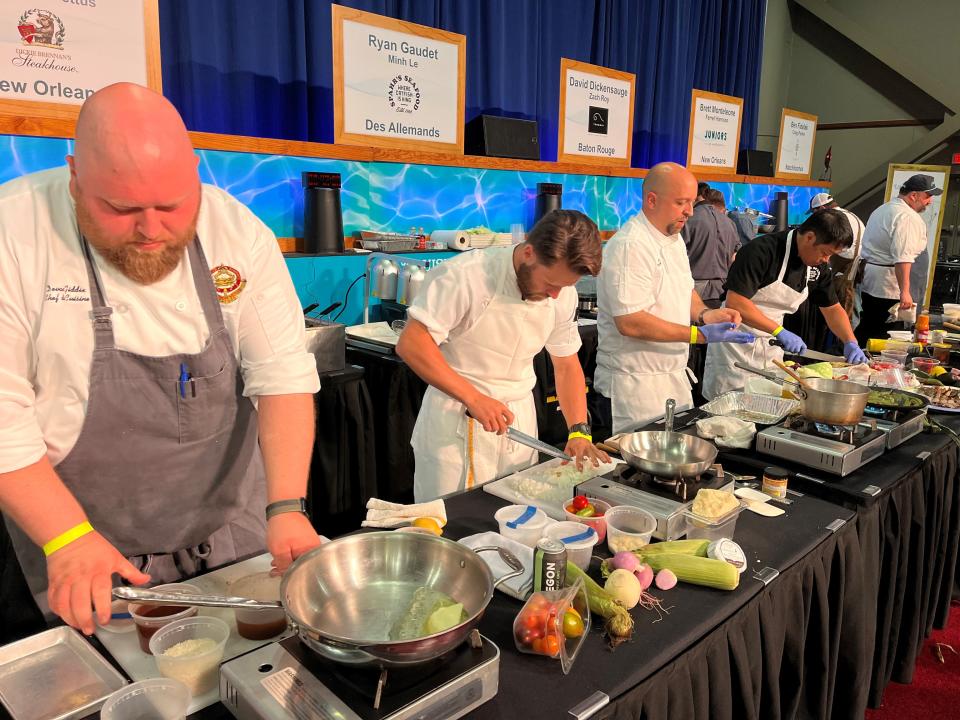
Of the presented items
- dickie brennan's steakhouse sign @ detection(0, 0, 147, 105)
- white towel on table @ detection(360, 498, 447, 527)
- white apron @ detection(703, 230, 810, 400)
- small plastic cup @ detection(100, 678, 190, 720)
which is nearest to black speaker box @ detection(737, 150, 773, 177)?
white apron @ detection(703, 230, 810, 400)

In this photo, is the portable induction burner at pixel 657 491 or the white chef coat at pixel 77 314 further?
the portable induction burner at pixel 657 491

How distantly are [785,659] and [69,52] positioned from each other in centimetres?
311

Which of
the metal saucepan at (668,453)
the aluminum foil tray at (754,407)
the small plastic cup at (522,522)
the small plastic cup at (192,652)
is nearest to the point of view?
the small plastic cup at (192,652)

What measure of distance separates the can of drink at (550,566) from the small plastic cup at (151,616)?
0.55m

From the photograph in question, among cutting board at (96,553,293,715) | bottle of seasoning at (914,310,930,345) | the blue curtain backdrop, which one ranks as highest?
the blue curtain backdrop

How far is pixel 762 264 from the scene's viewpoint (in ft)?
10.1

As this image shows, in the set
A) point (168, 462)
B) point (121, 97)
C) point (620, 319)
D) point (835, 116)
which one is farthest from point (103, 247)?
point (835, 116)

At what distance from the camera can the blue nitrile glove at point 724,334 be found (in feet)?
8.93

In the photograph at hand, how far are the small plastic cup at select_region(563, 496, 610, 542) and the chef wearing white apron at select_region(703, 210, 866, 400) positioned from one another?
1.84 metres

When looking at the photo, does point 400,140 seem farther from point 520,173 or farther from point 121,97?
point 121,97

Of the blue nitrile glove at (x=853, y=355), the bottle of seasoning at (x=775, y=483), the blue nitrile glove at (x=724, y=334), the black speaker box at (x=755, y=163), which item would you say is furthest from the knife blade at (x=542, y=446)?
the black speaker box at (x=755, y=163)

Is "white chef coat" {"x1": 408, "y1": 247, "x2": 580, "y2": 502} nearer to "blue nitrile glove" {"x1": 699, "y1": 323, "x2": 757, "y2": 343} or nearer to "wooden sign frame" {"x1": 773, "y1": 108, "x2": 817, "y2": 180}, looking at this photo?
"blue nitrile glove" {"x1": 699, "y1": 323, "x2": 757, "y2": 343}

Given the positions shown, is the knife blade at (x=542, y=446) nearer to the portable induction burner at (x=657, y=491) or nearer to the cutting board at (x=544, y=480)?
the cutting board at (x=544, y=480)

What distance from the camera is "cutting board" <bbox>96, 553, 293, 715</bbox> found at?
976 millimetres
